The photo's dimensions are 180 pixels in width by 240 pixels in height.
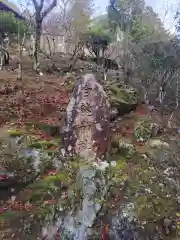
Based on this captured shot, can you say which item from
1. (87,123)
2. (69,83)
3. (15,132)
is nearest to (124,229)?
(87,123)

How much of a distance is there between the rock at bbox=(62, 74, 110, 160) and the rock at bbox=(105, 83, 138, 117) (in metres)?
5.03

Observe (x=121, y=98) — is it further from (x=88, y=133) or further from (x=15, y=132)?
(x=88, y=133)

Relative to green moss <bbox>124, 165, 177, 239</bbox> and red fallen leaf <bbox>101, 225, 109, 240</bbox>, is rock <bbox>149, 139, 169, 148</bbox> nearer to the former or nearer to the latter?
green moss <bbox>124, 165, 177, 239</bbox>

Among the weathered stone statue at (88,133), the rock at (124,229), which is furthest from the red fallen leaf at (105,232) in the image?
the weathered stone statue at (88,133)

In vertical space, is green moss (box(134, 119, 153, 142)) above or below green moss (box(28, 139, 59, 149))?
below

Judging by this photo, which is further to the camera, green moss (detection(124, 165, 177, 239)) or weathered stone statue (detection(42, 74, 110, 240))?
weathered stone statue (detection(42, 74, 110, 240))

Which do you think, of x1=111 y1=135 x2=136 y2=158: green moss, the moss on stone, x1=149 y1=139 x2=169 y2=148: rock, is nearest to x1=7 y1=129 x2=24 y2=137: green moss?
x1=111 y1=135 x2=136 y2=158: green moss

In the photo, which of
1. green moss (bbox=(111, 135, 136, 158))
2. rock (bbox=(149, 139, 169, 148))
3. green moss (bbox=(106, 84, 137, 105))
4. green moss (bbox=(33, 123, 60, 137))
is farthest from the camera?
green moss (bbox=(106, 84, 137, 105))

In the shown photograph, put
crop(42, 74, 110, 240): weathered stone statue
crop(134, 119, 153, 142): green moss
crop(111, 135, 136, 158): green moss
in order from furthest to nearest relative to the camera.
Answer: crop(134, 119, 153, 142): green moss < crop(111, 135, 136, 158): green moss < crop(42, 74, 110, 240): weathered stone statue

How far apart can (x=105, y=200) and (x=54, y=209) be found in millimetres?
1224

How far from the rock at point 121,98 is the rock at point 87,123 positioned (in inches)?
198

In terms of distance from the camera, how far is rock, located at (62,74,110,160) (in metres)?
8.32

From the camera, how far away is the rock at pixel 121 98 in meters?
14.3

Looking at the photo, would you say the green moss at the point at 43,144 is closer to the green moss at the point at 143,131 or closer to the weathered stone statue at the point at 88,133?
the weathered stone statue at the point at 88,133
